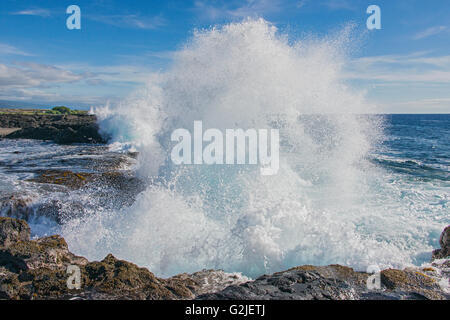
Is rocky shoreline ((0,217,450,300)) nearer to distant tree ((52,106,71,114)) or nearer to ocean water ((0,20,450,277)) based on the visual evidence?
ocean water ((0,20,450,277))

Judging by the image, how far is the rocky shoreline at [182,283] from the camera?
3.53 m

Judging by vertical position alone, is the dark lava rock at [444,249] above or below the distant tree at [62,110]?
below

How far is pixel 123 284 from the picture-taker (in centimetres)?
373

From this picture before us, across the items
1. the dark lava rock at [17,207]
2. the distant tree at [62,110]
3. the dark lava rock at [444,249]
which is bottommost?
the dark lava rock at [444,249]

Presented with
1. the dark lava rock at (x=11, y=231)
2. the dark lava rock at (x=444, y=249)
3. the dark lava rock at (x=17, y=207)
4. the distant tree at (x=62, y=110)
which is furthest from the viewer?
the distant tree at (x=62, y=110)

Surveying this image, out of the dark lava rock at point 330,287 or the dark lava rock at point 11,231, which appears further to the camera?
the dark lava rock at point 11,231

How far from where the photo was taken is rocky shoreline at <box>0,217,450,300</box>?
3.53 m

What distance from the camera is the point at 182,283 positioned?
427 centimetres

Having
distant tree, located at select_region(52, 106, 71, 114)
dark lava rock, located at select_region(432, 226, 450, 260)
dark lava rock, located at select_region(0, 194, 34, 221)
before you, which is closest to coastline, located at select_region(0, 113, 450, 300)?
dark lava rock, located at select_region(432, 226, 450, 260)

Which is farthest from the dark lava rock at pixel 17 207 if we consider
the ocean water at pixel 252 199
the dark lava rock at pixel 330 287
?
the dark lava rock at pixel 330 287

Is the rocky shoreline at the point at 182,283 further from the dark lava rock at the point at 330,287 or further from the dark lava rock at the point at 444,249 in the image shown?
the dark lava rock at the point at 444,249

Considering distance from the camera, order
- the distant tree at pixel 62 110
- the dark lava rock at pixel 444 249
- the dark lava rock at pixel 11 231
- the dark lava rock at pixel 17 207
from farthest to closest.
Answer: the distant tree at pixel 62 110 → the dark lava rock at pixel 17 207 → the dark lava rock at pixel 444 249 → the dark lava rock at pixel 11 231

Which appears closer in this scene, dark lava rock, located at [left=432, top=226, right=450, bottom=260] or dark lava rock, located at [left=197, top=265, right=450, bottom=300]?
dark lava rock, located at [left=197, top=265, right=450, bottom=300]
